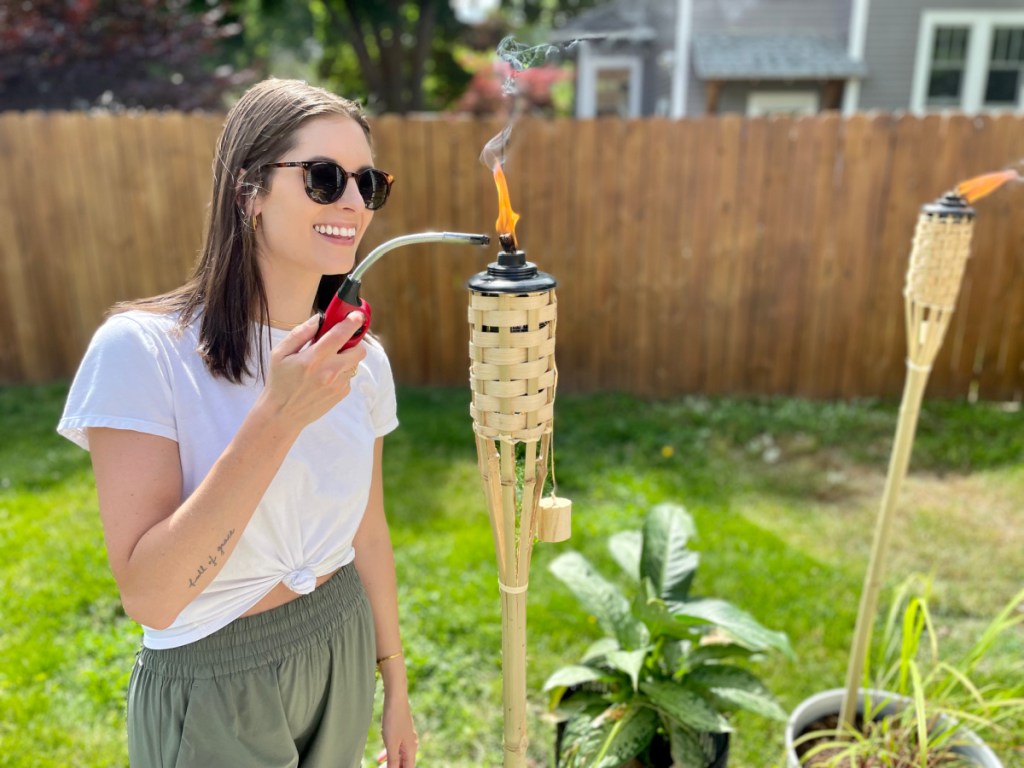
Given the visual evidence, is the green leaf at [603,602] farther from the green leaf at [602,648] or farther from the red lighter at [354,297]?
the red lighter at [354,297]

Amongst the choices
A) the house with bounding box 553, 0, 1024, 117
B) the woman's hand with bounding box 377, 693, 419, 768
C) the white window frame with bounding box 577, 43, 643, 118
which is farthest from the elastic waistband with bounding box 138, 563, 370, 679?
the white window frame with bounding box 577, 43, 643, 118

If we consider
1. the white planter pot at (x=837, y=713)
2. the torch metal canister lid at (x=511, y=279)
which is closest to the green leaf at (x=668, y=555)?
the white planter pot at (x=837, y=713)

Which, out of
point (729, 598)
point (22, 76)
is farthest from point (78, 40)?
point (729, 598)

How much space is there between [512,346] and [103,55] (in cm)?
963

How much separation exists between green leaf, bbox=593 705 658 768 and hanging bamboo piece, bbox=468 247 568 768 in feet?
A: 2.03

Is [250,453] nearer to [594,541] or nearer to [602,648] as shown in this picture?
[602,648]

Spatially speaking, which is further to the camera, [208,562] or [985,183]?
[985,183]

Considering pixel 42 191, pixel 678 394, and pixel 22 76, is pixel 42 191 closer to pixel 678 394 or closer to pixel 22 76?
pixel 22 76

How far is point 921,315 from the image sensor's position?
76.2 inches

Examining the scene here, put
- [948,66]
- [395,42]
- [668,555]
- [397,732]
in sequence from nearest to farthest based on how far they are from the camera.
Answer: [397,732] → [668,555] → [948,66] → [395,42]

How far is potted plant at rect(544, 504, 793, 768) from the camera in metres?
1.85

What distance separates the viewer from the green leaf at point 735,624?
192cm

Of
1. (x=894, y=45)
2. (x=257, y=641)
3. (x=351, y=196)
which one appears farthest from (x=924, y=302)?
(x=894, y=45)

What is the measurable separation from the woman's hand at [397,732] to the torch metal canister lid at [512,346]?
75 centimetres
